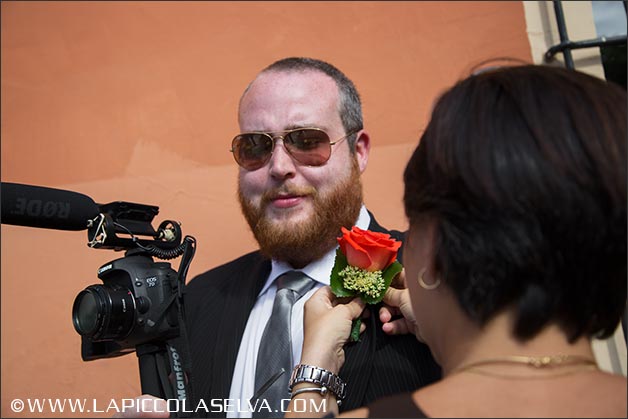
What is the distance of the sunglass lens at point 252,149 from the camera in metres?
2.10

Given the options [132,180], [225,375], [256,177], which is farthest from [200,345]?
[132,180]

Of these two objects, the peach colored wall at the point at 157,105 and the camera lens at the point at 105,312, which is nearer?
the camera lens at the point at 105,312

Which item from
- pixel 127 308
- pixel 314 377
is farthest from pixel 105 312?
pixel 314 377

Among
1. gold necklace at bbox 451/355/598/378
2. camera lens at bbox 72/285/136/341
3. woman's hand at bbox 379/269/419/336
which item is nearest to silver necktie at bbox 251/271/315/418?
woman's hand at bbox 379/269/419/336

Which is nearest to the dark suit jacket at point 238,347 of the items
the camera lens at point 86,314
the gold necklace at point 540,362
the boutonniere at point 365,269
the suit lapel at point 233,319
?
the suit lapel at point 233,319

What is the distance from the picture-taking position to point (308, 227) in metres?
2.07

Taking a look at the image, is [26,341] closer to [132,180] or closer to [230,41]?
[132,180]

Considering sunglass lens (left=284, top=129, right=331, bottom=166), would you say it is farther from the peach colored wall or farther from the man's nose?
the peach colored wall

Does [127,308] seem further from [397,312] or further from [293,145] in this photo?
[293,145]

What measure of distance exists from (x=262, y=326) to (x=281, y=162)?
59cm

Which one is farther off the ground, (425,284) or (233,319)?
(425,284)

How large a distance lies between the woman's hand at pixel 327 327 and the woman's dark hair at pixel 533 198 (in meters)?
0.57

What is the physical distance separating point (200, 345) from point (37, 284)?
1396mm

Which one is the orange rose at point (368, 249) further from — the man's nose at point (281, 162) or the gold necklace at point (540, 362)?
the gold necklace at point (540, 362)
